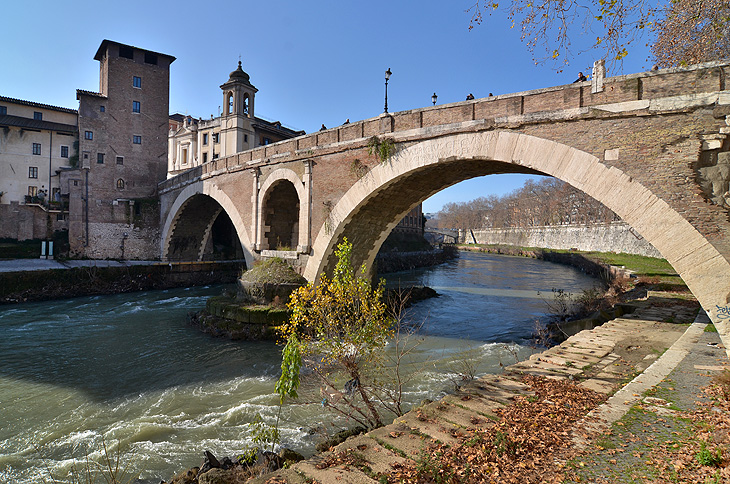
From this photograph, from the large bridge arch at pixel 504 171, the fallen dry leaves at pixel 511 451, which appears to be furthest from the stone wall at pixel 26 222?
the fallen dry leaves at pixel 511 451

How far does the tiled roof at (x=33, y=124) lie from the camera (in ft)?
88.0

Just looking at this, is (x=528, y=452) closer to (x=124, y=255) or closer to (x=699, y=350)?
(x=699, y=350)

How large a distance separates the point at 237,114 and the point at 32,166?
45.8 ft

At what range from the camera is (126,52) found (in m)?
27.8

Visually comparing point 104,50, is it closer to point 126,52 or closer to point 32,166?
point 126,52

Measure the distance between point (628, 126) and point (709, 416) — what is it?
16.4 feet

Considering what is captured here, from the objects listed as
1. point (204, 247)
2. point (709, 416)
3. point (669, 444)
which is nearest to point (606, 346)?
point (709, 416)

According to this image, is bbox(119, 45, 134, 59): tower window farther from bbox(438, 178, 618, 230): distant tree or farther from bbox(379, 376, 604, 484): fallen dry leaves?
bbox(438, 178, 618, 230): distant tree

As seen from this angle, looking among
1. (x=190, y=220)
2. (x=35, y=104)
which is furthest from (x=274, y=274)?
(x=35, y=104)

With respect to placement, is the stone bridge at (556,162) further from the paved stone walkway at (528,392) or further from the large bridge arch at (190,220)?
the large bridge arch at (190,220)

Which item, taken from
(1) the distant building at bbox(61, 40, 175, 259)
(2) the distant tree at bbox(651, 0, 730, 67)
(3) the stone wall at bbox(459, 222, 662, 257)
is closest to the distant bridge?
(3) the stone wall at bbox(459, 222, 662, 257)

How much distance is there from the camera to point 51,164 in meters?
27.8

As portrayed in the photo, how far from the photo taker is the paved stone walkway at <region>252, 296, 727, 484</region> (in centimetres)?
330

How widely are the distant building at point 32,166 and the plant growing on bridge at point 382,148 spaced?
24.7 meters
